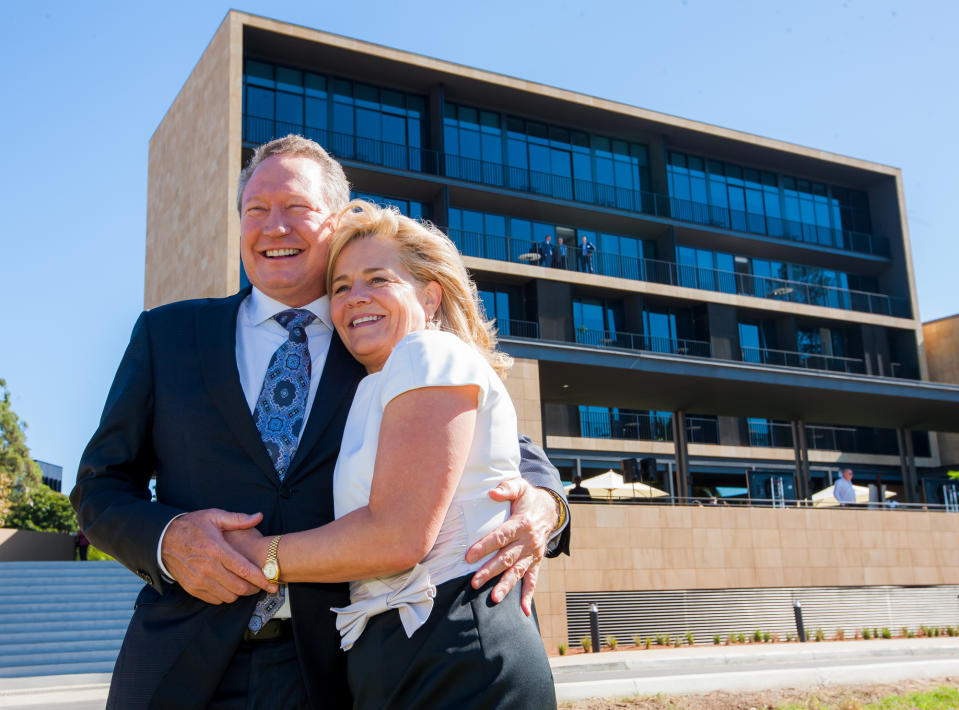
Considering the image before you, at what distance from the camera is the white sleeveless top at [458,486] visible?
222cm

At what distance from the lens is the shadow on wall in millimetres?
25453

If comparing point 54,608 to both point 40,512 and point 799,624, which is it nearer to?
point 799,624

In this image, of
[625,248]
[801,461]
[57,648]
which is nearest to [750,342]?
[625,248]

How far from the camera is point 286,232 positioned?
3031mm

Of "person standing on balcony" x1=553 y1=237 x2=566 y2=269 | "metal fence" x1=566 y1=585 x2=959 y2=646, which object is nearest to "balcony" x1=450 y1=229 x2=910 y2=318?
"person standing on balcony" x1=553 y1=237 x2=566 y2=269

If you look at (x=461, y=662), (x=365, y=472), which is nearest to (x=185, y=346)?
(x=365, y=472)

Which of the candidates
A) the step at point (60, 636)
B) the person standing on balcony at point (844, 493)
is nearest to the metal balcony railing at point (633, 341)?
the person standing on balcony at point (844, 493)

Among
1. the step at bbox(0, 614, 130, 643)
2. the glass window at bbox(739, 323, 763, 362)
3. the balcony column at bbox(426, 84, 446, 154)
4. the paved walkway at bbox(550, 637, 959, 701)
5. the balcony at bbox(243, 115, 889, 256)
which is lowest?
the paved walkway at bbox(550, 637, 959, 701)

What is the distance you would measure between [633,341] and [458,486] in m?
31.3

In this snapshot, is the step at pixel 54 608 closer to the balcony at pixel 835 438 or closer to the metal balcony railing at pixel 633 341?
the metal balcony railing at pixel 633 341

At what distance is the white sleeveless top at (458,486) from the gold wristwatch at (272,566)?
18 cm

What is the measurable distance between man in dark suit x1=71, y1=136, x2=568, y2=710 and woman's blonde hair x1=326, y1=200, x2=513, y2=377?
29cm

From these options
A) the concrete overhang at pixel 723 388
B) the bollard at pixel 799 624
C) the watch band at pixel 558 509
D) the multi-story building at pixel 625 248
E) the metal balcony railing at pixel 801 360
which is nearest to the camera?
the watch band at pixel 558 509

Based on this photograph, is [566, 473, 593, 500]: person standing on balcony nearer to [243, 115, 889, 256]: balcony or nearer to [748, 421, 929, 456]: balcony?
[243, 115, 889, 256]: balcony
